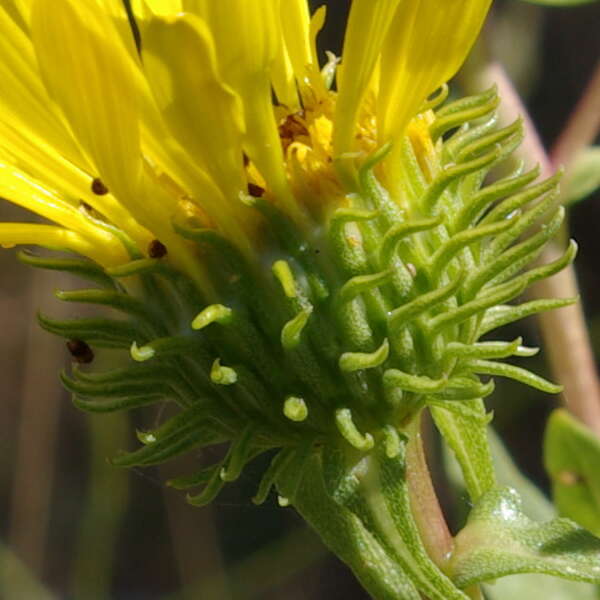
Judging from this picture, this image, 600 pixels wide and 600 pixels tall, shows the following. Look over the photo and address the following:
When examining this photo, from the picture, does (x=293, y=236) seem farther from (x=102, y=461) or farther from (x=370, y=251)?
(x=102, y=461)

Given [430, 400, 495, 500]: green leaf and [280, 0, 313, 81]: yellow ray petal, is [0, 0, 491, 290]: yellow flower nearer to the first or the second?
[280, 0, 313, 81]: yellow ray petal

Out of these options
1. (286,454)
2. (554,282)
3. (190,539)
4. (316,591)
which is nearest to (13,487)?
(190,539)

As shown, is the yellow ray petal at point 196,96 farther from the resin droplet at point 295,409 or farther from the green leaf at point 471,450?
the green leaf at point 471,450

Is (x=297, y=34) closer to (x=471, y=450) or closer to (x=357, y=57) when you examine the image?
(x=357, y=57)

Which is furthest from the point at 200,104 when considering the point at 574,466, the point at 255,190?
the point at 574,466

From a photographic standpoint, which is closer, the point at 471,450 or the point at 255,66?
the point at 255,66

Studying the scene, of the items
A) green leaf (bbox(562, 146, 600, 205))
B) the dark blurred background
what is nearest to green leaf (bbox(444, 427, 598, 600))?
green leaf (bbox(562, 146, 600, 205))

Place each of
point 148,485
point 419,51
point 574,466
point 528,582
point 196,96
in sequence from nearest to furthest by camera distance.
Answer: point 196,96, point 419,51, point 574,466, point 528,582, point 148,485
